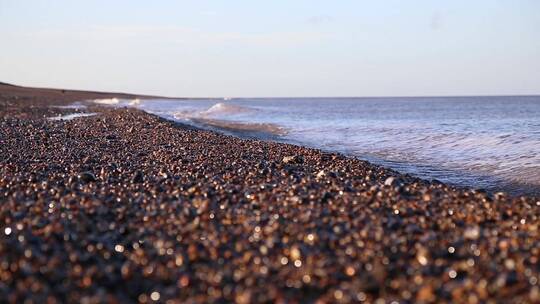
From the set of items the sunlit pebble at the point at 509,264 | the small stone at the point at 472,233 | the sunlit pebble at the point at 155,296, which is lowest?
the sunlit pebble at the point at 155,296

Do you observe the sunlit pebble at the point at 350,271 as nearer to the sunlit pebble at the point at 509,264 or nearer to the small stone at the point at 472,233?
the sunlit pebble at the point at 509,264

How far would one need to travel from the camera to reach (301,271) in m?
4.83

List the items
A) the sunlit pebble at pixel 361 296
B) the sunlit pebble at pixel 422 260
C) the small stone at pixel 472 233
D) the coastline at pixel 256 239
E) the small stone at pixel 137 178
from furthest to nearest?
the small stone at pixel 137 178 → the small stone at pixel 472 233 → the sunlit pebble at pixel 422 260 → the coastline at pixel 256 239 → the sunlit pebble at pixel 361 296

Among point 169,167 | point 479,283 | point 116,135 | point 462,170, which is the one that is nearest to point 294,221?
point 479,283

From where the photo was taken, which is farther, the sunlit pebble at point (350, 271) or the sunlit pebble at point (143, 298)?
the sunlit pebble at point (350, 271)

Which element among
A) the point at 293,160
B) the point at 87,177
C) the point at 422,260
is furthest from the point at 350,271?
the point at 293,160

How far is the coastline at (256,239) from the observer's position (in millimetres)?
4523

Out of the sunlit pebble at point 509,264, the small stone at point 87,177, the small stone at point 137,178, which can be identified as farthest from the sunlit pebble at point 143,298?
the small stone at point 87,177

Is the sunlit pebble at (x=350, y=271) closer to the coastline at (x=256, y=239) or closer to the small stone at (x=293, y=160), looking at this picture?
the coastline at (x=256, y=239)

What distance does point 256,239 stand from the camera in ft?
18.6

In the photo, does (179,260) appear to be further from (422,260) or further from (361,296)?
(422,260)

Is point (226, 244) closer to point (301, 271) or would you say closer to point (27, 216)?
point (301, 271)

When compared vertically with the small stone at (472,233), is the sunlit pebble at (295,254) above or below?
below

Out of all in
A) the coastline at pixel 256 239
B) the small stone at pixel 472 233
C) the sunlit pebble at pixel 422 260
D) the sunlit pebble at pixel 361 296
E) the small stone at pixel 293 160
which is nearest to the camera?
the sunlit pebble at pixel 361 296
